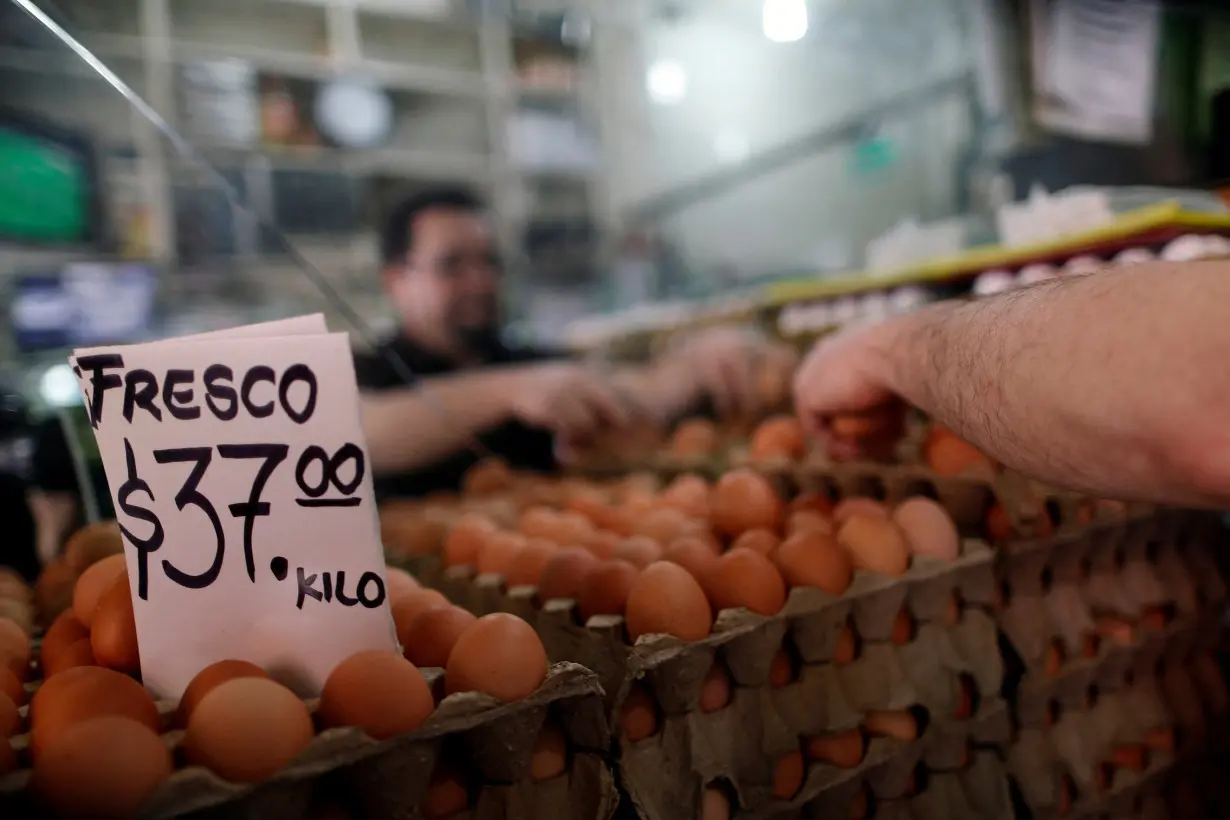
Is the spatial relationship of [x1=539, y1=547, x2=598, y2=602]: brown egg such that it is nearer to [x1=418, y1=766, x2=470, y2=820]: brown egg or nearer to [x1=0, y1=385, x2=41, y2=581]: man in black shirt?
[x1=418, y1=766, x2=470, y2=820]: brown egg

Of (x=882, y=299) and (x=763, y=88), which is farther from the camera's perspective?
(x=763, y=88)

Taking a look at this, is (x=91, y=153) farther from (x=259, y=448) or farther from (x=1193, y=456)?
(x=1193, y=456)

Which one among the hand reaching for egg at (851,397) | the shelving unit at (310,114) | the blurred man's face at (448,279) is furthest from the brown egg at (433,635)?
the shelving unit at (310,114)

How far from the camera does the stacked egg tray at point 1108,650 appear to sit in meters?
0.98

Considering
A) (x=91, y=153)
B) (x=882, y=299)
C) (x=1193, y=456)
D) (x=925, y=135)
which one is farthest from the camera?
(x=925, y=135)

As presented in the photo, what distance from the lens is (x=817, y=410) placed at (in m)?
1.10

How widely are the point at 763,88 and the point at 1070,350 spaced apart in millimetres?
4234

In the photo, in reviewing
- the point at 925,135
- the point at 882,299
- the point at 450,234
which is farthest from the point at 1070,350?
the point at 925,135

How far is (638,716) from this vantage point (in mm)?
708

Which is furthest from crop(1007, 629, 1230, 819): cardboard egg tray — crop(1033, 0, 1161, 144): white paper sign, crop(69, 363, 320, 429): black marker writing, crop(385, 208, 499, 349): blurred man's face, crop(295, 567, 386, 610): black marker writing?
crop(385, 208, 499, 349): blurred man's face

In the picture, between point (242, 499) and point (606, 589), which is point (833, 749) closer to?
point (606, 589)

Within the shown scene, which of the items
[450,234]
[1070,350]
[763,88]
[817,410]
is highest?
[763,88]

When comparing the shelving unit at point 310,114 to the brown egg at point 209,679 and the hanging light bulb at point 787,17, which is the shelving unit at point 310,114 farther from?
the brown egg at point 209,679

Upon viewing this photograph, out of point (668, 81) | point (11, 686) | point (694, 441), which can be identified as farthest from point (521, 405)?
point (668, 81)
